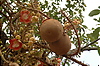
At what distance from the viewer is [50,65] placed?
4.94 ft

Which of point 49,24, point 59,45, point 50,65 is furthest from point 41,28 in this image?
point 50,65

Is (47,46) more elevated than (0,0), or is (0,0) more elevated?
(0,0)

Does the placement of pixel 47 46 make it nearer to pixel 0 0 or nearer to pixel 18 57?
pixel 18 57

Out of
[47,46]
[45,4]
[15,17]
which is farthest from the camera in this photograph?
[45,4]

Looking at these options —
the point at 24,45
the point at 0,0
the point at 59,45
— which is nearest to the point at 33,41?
the point at 24,45

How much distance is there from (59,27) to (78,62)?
0.29 m

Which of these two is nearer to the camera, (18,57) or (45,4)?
(18,57)

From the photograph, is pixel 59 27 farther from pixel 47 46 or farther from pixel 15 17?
pixel 15 17

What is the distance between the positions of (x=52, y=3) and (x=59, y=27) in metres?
2.57

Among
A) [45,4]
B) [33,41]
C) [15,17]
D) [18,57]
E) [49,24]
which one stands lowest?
[18,57]

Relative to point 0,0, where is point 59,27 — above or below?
below

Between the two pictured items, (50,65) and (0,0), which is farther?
(0,0)

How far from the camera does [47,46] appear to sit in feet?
4.78

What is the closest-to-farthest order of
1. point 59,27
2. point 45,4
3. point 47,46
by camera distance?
point 59,27 < point 47,46 < point 45,4
